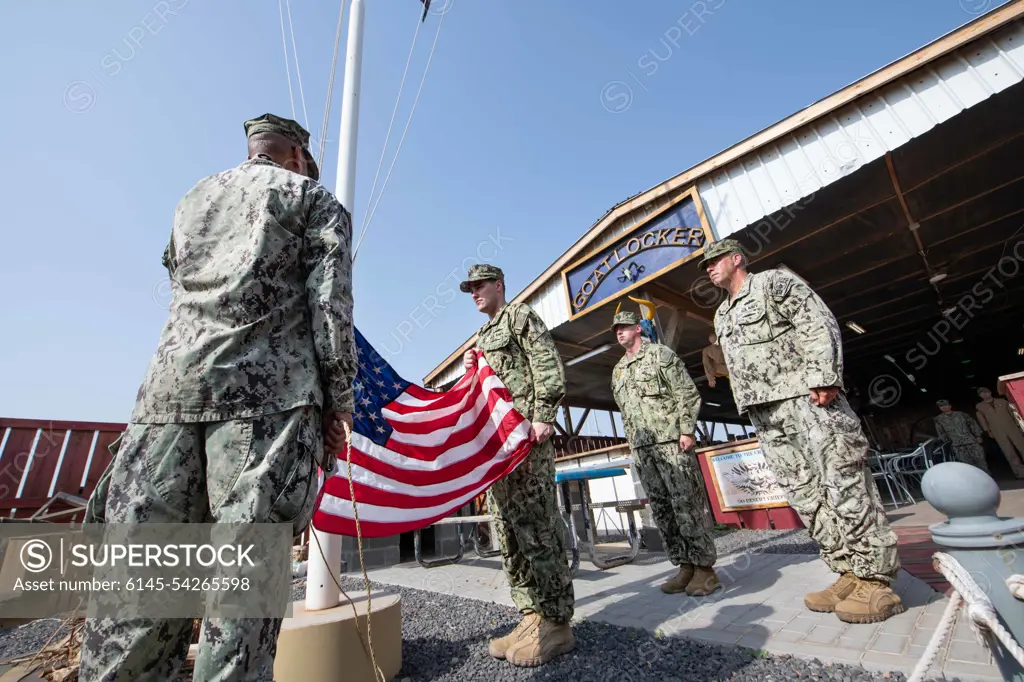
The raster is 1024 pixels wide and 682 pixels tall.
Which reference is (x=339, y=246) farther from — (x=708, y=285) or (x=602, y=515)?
(x=602, y=515)

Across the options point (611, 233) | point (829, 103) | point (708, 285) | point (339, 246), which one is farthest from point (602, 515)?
point (339, 246)

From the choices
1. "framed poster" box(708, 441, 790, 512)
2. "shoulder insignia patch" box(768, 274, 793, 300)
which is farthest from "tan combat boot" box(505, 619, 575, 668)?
"framed poster" box(708, 441, 790, 512)

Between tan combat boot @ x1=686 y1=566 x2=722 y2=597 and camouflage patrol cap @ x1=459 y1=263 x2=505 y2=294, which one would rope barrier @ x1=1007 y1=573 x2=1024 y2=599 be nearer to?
tan combat boot @ x1=686 y1=566 x2=722 y2=597

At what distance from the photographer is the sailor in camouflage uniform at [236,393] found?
3.29 feet

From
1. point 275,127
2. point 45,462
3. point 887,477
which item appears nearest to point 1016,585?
point 275,127

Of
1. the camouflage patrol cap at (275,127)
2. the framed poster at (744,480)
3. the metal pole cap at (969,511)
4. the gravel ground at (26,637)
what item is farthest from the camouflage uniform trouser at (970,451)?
the gravel ground at (26,637)

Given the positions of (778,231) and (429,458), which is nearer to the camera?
(429,458)

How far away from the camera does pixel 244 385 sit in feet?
3.81

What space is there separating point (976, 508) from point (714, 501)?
5.75 metres

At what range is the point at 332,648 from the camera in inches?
76.2

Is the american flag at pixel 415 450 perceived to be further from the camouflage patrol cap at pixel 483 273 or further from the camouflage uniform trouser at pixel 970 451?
the camouflage uniform trouser at pixel 970 451

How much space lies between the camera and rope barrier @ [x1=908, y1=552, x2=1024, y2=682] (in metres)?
0.97

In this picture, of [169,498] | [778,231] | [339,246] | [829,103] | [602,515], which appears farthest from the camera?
[602,515]

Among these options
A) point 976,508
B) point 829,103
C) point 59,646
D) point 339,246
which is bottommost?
point 59,646
